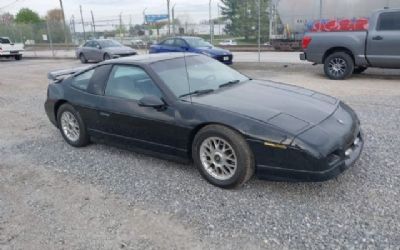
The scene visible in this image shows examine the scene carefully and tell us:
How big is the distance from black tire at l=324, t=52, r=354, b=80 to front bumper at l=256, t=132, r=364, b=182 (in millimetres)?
6852

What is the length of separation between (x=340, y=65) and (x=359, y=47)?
703 mm

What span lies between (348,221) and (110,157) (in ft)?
9.65

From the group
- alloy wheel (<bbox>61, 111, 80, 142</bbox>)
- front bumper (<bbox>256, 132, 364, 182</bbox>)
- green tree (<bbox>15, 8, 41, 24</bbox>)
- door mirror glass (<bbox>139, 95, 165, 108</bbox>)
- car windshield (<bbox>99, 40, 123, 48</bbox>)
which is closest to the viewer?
front bumper (<bbox>256, 132, 364, 182</bbox>)

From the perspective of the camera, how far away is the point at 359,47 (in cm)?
917

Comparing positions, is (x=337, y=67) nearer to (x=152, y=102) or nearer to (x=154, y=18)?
(x=152, y=102)

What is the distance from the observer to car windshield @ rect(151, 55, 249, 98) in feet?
13.0

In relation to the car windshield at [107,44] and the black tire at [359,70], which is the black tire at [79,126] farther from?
the car windshield at [107,44]

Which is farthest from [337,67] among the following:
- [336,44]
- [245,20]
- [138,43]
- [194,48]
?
[138,43]

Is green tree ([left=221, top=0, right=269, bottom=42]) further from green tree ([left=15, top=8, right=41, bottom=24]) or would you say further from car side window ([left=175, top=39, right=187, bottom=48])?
green tree ([left=15, top=8, right=41, bottom=24])

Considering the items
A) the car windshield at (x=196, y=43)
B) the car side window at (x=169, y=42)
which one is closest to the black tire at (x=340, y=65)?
the car windshield at (x=196, y=43)

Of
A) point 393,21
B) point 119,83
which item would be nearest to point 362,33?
point 393,21

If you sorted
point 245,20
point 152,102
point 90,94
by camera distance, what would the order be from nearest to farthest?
point 152,102 → point 90,94 → point 245,20

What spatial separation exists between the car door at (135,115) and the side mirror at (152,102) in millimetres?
66

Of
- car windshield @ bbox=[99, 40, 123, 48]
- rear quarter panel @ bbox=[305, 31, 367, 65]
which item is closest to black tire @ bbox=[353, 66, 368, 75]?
rear quarter panel @ bbox=[305, 31, 367, 65]
